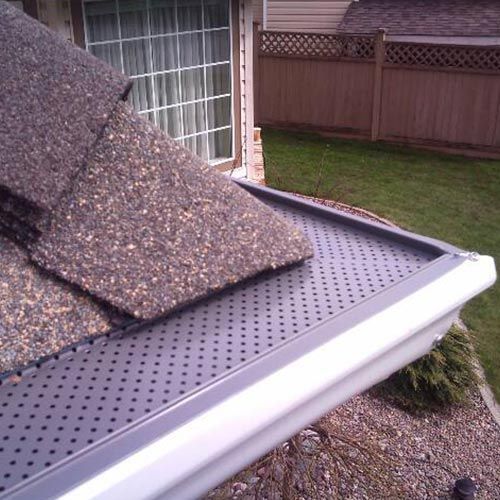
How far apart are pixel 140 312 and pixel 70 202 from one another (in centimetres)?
37

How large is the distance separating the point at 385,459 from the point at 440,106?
28.3 ft

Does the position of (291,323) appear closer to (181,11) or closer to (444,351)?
(444,351)

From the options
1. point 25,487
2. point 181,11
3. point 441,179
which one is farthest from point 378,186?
point 25,487

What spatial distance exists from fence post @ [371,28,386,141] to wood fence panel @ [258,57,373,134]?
11 cm

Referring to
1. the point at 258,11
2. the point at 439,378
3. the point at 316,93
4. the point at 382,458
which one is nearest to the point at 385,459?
the point at 382,458

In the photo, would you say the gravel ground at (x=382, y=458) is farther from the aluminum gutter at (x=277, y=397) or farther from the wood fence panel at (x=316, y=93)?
the wood fence panel at (x=316, y=93)

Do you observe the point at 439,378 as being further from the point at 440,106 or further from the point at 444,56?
the point at 444,56

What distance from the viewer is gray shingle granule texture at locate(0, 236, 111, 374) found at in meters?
1.47

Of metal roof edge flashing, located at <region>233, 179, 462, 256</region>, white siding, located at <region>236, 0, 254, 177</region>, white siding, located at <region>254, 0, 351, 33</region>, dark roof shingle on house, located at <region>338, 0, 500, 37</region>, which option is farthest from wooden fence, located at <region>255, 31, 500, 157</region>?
metal roof edge flashing, located at <region>233, 179, 462, 256</region>

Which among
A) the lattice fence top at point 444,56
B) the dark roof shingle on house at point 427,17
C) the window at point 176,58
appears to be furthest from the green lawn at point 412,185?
the dark roof shingle on house at point 427,17

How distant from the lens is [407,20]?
14375 millimetres

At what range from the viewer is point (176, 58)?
21.2 feet

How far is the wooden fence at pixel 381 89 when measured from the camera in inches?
Result: 438

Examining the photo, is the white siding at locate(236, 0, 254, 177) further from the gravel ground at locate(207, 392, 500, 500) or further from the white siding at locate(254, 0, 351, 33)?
the white siding at locate(254, 0, 351, 33)
